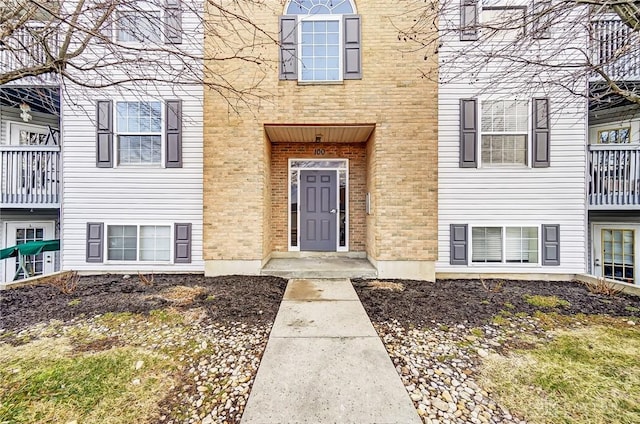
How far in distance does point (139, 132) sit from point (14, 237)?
486 centimetres

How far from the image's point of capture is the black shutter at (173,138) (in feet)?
19.6

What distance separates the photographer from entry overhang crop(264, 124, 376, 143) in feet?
18.3

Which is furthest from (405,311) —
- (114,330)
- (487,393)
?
(114,330)

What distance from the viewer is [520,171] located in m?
5.94

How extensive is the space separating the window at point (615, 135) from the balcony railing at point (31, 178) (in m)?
13.2

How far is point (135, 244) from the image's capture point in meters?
6.10

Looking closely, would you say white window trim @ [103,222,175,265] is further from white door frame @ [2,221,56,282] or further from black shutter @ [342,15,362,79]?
black shutter @ [342,15,362,79]

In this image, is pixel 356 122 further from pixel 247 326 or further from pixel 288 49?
pixel 247 326

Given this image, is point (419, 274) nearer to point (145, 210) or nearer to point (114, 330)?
point (114, 330)

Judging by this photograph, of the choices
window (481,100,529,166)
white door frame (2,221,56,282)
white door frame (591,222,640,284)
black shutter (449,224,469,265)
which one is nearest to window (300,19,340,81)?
window (481,100,529,166)

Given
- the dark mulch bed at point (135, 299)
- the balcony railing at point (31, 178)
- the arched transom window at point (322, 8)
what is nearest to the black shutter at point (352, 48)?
the arched transom window at point (322, 8)

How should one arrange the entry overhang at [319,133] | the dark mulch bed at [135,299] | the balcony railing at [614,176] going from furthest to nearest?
the balcony railing at [614,176] → the entry overhang at [319,133] → the dark mulch bed at [135,299]

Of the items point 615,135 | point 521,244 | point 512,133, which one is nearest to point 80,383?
point 521,244

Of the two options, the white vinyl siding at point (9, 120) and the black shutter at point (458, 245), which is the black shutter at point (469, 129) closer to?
the black shutter at point (458, 245)
